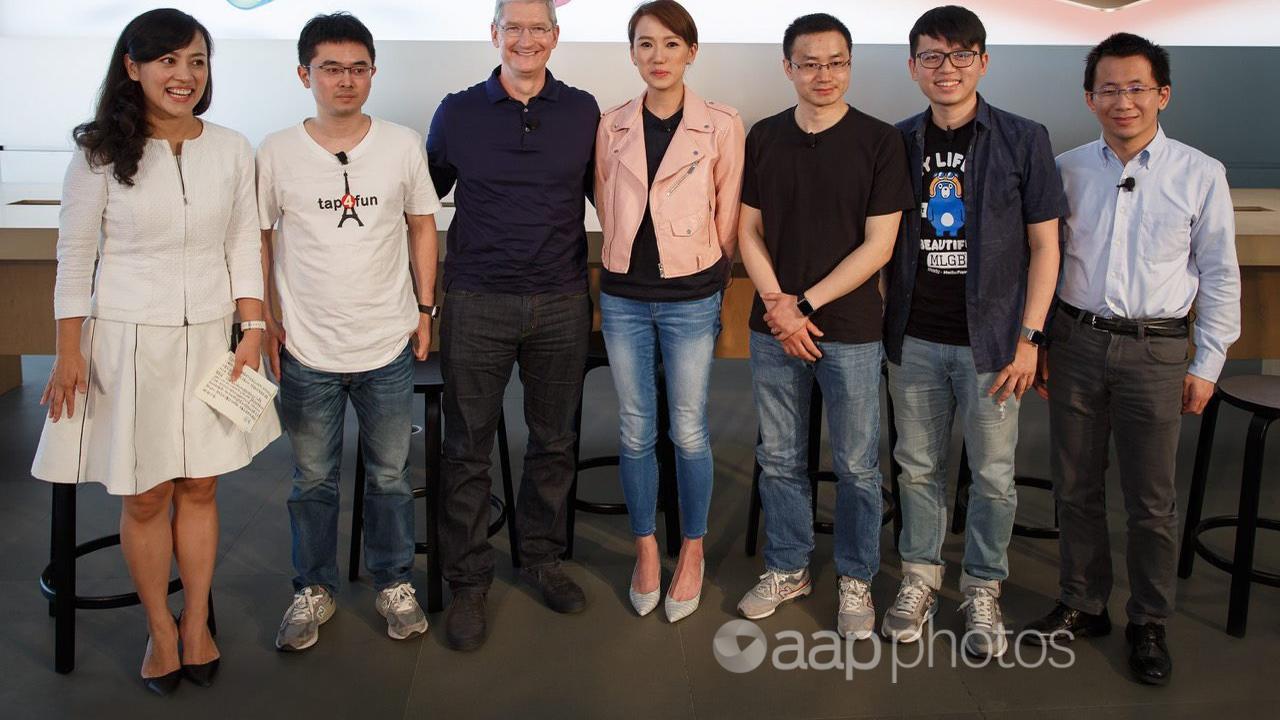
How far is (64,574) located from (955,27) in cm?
228

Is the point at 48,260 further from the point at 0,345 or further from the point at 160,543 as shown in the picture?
the point at 160,543

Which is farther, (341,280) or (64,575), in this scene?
(64,575)

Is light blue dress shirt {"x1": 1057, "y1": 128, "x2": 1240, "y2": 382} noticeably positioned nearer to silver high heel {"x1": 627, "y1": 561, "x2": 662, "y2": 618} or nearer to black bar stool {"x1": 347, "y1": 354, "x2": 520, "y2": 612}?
silver high heel {"x1": 627, "y1": 561, "x2": 662, "y2": 618}

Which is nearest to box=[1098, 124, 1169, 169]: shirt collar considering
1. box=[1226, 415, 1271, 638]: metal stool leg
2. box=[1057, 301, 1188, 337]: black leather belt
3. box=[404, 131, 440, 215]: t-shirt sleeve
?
box=[1057, 301, 1188, 337]: black leather belt

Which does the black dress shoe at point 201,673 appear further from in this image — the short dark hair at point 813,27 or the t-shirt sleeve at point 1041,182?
the t-shirt sleeve at point 1041,182

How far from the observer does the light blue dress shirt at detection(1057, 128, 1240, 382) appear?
2.30 m

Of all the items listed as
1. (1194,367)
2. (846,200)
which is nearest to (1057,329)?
(1194,367)

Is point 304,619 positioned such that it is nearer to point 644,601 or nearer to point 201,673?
point 201,673

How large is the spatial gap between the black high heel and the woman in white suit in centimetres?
4

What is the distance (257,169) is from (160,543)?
83 cm

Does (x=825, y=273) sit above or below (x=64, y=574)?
above

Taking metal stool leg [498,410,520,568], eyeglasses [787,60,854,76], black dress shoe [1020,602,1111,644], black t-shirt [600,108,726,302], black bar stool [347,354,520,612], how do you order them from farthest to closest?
metal stool leg [498,410,520,568] → black bar stool [347,354,520,612] → black dress shoe [1020,602,1111,644] → black t-shirt [600,108,726,302] → eyeglasses [787,60,854,76]

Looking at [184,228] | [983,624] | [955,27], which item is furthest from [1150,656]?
[184,228]

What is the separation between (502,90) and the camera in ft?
8.15
